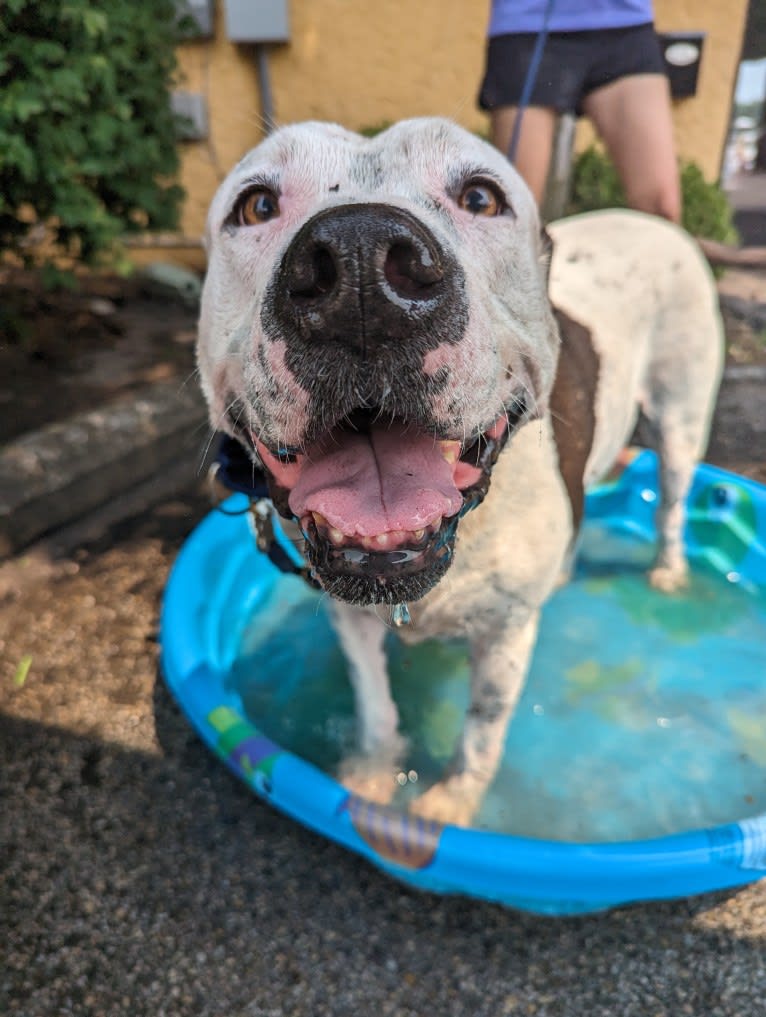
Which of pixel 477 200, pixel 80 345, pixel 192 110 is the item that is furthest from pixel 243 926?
pixel 192 110

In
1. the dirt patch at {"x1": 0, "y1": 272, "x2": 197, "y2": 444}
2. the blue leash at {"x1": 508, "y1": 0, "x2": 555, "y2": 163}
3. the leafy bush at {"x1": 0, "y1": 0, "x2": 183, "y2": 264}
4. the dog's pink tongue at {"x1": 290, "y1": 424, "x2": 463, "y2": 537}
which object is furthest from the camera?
the dirt patch at {"x1": 0, "y1": 272, "x2": 197, "y2": 444}

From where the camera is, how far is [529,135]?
318cm

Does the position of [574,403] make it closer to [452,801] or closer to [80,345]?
[452,801]

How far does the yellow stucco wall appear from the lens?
5.43m

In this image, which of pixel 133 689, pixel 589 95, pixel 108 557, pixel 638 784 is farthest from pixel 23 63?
pixel 638 784

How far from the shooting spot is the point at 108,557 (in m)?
3.41

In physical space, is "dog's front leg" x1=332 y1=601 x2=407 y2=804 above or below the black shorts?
below

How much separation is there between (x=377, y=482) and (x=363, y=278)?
390 millimetres

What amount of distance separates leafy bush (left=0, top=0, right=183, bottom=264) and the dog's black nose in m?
3.07

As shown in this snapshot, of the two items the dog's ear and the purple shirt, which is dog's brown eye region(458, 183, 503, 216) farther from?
the purple shirt

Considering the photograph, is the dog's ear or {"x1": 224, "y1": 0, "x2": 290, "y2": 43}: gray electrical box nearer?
the dog's ear

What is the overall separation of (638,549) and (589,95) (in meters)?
1.95

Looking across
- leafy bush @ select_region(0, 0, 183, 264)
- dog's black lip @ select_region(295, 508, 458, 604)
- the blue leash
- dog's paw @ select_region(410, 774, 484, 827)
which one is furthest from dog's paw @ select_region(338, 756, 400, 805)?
leafy bush @ select_region(0, 0, 183, 264)

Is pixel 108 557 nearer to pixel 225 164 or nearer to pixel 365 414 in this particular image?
pixel 365 414
